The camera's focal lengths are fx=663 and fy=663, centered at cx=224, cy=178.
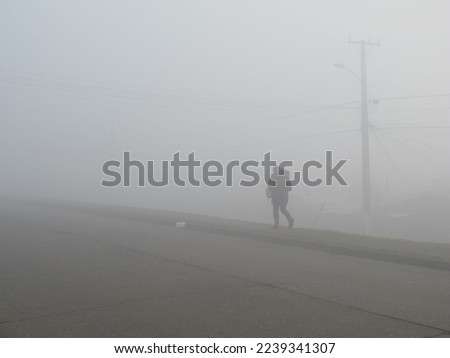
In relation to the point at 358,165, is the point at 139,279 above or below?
below

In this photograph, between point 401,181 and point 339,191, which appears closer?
point 339,191

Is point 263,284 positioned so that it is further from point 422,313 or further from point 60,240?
point 60,240

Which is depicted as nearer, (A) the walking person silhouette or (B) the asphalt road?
(B) the asphalt road

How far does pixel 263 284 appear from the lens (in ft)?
28.5

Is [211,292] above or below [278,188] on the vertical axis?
below

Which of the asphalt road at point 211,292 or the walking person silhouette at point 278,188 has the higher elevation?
the walking person silhouette at point 278,188

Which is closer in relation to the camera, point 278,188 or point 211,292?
point 211,292

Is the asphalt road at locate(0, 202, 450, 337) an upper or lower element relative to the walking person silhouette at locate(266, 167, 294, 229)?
lower

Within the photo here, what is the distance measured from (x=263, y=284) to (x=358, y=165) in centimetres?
5318

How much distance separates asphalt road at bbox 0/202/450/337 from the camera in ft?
20.7

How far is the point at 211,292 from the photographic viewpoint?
8.18 metres

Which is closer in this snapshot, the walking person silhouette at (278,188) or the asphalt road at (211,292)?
the asphalt road at (211,292)

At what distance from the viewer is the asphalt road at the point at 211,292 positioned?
6316 millimetres
